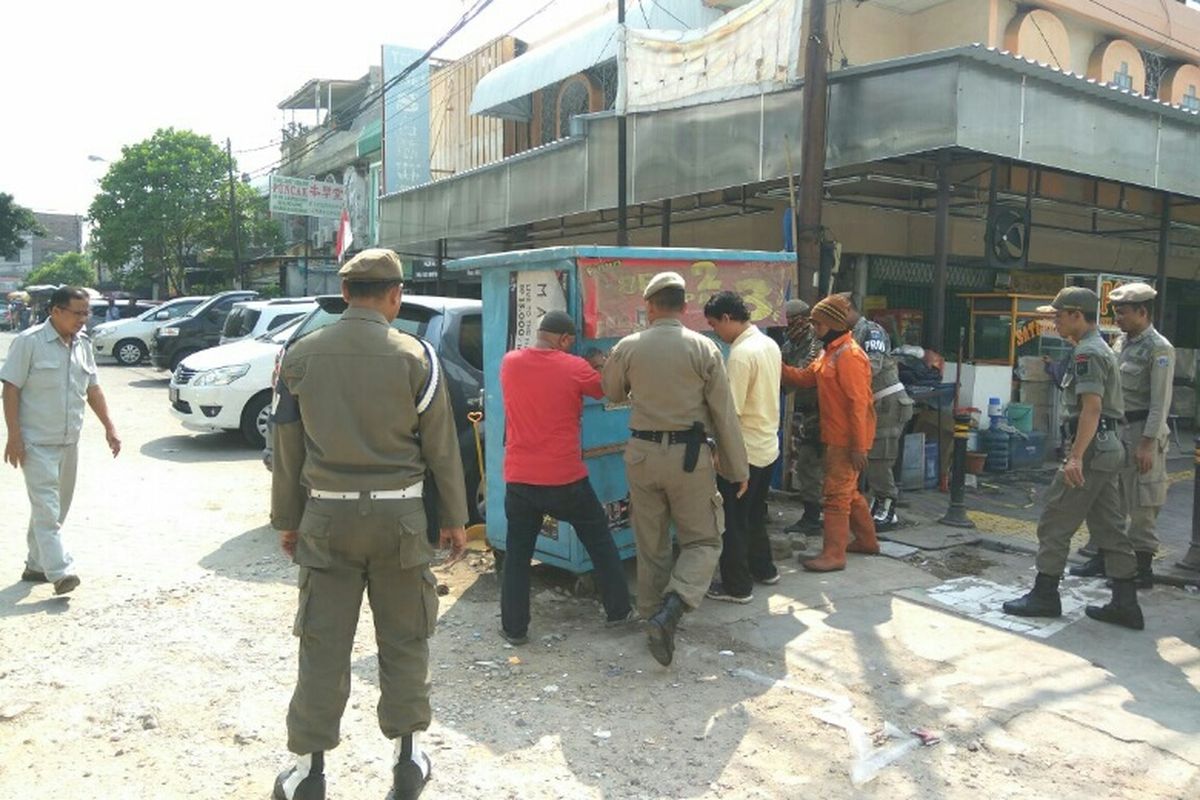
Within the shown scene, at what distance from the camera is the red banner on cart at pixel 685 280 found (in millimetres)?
5199

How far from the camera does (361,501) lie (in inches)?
122

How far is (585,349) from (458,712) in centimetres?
225

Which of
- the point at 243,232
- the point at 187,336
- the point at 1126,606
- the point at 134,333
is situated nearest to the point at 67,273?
the point at 243,232

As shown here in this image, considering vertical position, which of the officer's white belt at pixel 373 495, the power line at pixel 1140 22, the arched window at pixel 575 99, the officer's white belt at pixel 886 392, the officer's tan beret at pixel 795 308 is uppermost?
the power line at pixel 1140 22

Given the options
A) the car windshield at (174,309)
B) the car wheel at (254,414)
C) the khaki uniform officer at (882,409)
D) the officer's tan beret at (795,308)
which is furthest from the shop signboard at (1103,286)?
the car windshield at (174,309)

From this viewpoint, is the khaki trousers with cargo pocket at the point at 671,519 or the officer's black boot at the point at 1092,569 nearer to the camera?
the khaki trousers with cargo pocket at the point at 671,519

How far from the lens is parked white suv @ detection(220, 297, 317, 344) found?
13.5m

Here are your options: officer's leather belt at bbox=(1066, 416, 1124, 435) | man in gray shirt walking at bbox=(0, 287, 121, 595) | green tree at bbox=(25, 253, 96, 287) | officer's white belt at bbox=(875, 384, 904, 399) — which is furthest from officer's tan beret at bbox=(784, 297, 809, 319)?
green tree at bbox=(25, 253, 96, 287)

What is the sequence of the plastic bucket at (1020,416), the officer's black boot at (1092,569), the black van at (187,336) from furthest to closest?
1. the black van at (187,336)
2. the plastic bucket at (1020,416)
3. the officer's black boot at (1092,569)

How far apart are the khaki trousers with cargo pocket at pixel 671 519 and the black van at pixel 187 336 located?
50.1 feet

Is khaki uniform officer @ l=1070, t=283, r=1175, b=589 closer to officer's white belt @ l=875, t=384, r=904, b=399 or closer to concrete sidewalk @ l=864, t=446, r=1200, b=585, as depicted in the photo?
concrete sidewalk @ l=864, t=446, r=1200, b=585

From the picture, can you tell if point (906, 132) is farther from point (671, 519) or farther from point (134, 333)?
point (134, 333)

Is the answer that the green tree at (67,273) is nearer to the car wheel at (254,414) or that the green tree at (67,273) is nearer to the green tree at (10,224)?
the green tree at (10,224)

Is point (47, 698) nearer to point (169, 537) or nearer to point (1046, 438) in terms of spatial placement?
point (169, 537)
